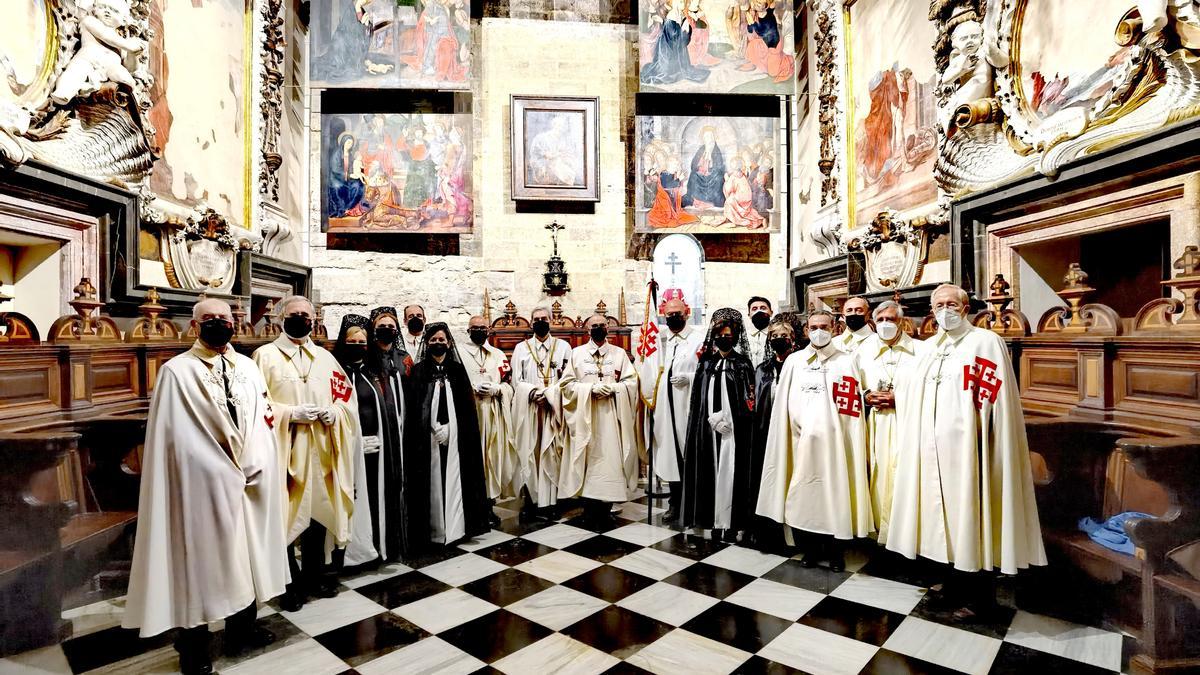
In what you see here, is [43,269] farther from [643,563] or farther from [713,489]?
[713,489]

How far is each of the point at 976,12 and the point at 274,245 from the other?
28.1 ft

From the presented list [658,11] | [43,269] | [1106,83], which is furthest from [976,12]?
[43,269]

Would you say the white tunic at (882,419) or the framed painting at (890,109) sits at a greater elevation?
the framed painting at (890,109)

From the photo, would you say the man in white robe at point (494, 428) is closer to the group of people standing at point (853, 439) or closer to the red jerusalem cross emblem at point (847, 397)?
the group of people standing at point (853, 439)

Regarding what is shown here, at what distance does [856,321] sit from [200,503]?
430cm

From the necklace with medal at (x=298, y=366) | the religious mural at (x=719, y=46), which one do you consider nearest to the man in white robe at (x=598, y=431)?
the necklace with medal at (x=298, y=366)

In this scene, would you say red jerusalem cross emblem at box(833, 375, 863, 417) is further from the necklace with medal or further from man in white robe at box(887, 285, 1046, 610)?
the necklace with medal

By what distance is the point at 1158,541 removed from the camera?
2.58 metres

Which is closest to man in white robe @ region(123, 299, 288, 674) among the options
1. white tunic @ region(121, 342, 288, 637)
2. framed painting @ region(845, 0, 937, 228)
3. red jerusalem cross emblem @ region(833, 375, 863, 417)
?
white tunic @ region(121, 342, 288, 637)

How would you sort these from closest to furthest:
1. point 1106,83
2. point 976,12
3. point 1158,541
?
point 1158,541 < point 1106,83 < point 976,12

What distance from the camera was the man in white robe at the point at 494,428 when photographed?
512 centimetres

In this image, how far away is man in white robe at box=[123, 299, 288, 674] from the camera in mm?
2467

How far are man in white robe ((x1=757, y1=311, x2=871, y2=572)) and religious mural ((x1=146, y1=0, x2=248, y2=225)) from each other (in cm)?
601

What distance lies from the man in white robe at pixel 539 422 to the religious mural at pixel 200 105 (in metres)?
3.98
